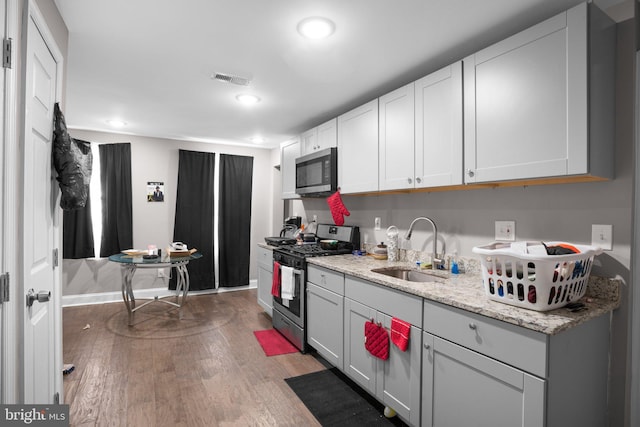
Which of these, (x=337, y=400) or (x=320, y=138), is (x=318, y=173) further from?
(x=337, y=400)

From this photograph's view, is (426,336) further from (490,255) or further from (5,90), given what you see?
(5,90)

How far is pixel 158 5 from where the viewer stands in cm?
171

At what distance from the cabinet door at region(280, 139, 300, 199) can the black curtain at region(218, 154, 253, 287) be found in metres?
1.14

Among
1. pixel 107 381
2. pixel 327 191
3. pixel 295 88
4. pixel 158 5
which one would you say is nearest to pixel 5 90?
pixel 158 5

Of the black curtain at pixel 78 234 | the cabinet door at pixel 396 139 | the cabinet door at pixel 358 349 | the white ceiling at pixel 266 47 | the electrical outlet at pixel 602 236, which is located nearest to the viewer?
the electrical outlet at pixel 602 236

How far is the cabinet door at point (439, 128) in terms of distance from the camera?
202 cm

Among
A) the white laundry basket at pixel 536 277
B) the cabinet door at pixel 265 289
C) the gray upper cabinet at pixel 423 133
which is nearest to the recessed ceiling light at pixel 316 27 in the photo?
the gray upper cabinet at pixel 423 133

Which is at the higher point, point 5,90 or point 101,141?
point 101,141

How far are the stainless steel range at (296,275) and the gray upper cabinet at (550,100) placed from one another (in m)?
1.67

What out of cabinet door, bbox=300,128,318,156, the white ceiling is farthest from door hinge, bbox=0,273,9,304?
cabinet door, bbox=300,128,318,156

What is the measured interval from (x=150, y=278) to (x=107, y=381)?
2.47m

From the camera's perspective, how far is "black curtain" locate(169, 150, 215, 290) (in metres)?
4.84

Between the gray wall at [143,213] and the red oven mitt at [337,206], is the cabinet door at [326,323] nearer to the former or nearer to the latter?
the red oven mitt at [337,206]

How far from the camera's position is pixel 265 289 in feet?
12.9
